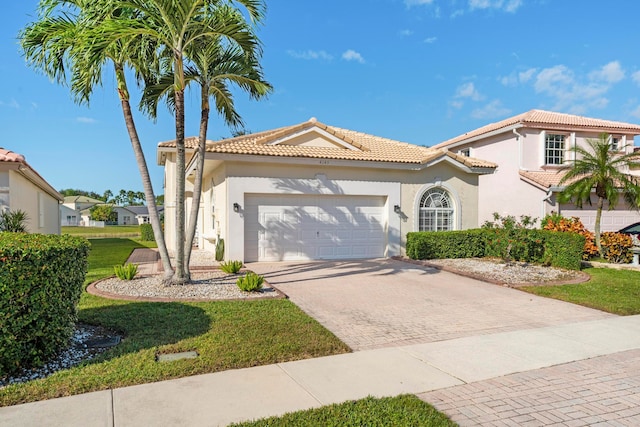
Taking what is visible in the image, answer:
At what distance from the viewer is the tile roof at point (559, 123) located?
2102 centimetres

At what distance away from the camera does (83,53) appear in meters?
8.42

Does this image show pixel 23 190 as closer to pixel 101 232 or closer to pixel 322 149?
pixel 322 149

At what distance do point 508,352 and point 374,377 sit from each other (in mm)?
2201

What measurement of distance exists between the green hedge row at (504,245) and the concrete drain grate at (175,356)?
1076cm

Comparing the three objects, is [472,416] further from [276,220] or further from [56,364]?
[276,220]

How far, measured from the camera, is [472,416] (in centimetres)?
397

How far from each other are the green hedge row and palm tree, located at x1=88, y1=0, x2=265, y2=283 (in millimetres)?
9035

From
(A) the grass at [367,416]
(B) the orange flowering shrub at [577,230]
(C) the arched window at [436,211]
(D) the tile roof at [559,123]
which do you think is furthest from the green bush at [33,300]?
(D) the tile roof at [559,123]

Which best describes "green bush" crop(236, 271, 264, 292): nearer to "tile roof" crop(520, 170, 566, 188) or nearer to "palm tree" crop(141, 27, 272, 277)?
"palm tree" crop(141, 27, 272, 277)

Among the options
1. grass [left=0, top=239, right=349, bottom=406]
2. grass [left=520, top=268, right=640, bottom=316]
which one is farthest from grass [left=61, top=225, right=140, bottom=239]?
grass [left=520, top=268, right=640, bottom=316]

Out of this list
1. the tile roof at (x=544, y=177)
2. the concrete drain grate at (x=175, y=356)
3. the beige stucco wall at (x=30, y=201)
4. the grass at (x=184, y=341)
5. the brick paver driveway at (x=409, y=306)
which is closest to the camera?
the grass at (x=184, y=341)

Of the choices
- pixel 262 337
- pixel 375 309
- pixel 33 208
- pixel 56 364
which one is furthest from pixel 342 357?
pixel 33 208

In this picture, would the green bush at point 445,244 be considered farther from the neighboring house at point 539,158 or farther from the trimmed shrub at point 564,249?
the neighboring house at point 539,158

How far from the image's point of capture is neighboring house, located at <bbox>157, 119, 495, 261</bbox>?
14.6 metres
